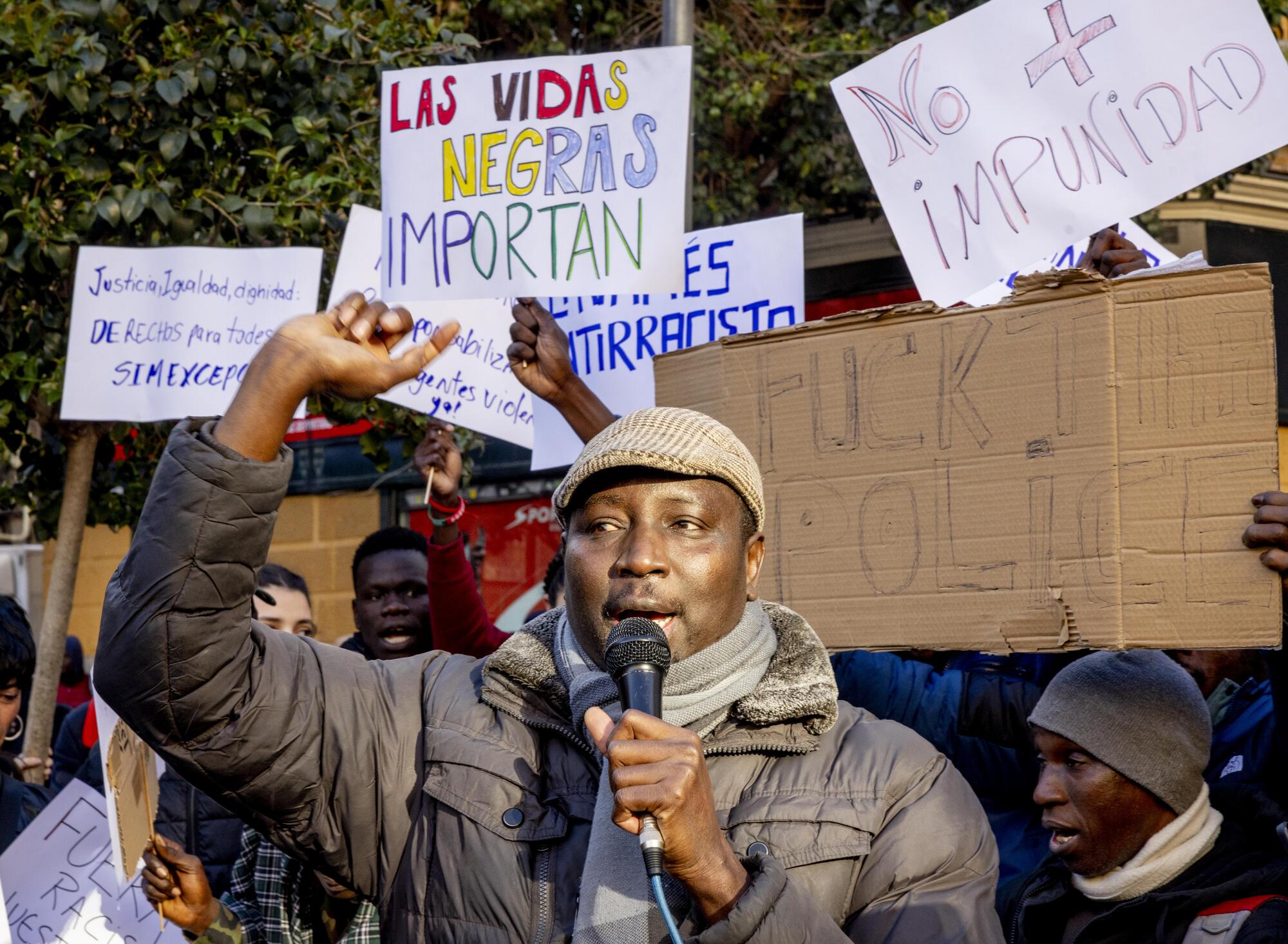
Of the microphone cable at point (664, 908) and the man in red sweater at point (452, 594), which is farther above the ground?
the man in red sweater at point (452, 594)

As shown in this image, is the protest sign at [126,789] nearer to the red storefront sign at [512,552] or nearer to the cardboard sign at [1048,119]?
the cardboard sign at [1048,119]

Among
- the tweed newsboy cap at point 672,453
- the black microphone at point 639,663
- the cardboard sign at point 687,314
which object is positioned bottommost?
the black microphone at point 639,663

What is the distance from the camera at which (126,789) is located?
3346 millimetres

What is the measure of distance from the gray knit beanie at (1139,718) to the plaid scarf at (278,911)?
59.4 inches

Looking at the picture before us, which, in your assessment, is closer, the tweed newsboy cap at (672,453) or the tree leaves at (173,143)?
the tweed newsboy cap at (672,453)

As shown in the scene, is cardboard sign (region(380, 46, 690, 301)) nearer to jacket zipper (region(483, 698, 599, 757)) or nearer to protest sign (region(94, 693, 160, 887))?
protest sign (region(94, 693, 160, 887))

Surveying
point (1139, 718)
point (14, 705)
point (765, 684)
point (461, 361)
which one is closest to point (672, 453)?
point (765, 684)

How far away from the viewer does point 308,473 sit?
1152cm

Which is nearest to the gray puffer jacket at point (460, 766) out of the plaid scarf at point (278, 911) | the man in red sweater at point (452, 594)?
the plaid scarf at point (278, 911)

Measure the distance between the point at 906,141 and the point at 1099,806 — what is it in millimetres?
1605

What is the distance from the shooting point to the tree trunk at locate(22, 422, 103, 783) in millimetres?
5020

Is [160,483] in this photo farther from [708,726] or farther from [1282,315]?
[1282,315]

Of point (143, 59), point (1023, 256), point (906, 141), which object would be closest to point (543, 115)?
point (906, 141)

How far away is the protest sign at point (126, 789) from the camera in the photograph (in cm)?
328
